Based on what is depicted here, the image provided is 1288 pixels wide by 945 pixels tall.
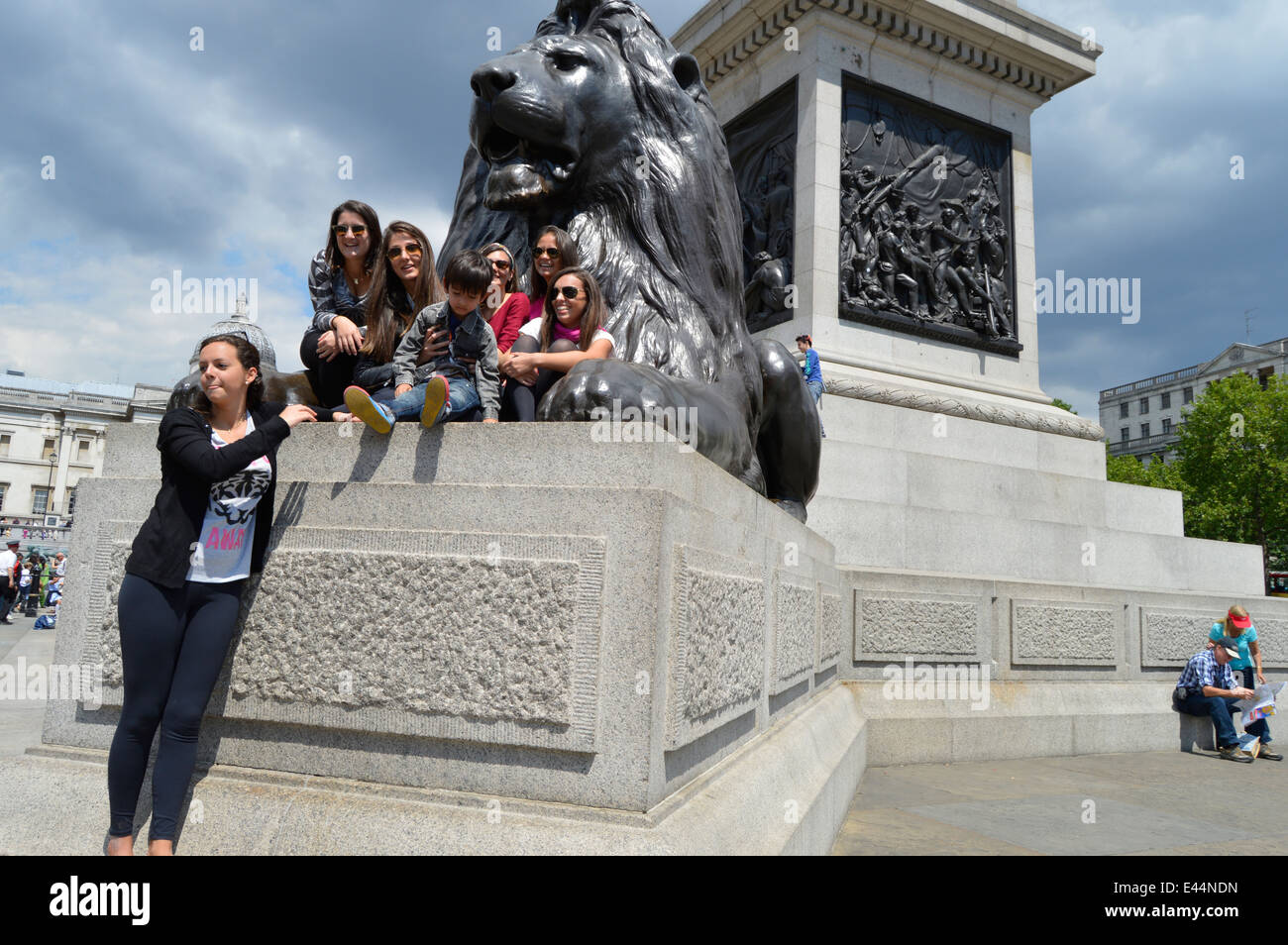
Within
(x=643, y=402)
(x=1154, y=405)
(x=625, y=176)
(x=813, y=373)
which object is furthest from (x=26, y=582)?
(x=1154, y=405)

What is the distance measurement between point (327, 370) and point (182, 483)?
113cm

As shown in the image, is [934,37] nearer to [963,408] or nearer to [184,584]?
[963,408]

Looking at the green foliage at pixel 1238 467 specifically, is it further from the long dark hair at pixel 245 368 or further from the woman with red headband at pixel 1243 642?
the long dark hair at pixel 245 368

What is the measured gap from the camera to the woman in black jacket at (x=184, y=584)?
2.35 meters

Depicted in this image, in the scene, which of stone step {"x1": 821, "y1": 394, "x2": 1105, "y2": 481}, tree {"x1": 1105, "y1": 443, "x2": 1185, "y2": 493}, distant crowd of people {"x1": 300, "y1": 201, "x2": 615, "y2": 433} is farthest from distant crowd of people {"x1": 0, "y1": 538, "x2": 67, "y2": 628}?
tree {"x1": 1105, "y1": 443, "x2": 1185, "y2": 493}

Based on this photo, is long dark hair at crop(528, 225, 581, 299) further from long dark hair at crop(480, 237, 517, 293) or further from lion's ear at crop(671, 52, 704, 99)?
lion's ear at crop(671, 52, 704, 99)

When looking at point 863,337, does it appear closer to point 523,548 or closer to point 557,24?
point 557,24

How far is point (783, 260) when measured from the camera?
32.6ft

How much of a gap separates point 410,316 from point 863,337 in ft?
22.8

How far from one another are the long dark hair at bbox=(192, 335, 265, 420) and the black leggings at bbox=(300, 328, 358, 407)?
0.71m

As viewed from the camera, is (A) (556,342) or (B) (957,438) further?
(B) (957,438)

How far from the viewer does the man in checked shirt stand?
7.42 m

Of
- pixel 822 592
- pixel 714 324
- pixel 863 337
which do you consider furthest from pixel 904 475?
pixel 714 324

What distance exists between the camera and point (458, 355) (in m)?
2.99
